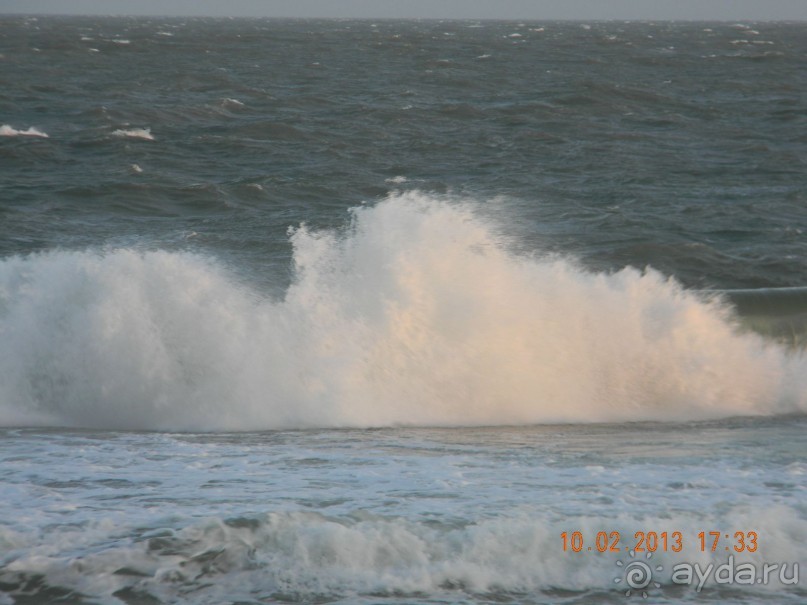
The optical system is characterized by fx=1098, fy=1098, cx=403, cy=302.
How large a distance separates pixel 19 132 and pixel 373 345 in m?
15.3

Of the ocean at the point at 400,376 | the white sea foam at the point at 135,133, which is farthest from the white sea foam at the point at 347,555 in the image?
the white sea foam at the point at 135,133

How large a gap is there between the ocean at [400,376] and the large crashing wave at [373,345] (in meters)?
0.03

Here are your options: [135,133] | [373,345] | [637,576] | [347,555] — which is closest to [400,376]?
[373,345]

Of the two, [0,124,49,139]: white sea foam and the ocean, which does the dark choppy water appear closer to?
the ocean

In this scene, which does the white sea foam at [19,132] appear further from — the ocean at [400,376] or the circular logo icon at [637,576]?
the circular logo icon at [637,576]

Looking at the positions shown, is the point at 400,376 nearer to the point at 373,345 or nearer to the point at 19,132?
the point at 373,345

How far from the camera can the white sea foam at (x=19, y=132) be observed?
21539mm

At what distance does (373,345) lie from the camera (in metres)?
9.04

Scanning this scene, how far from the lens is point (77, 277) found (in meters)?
9.62

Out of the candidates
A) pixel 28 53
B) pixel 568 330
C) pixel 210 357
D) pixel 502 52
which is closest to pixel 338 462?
pixel 210 357

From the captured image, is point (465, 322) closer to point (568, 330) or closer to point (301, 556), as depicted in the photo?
point (568, 330)

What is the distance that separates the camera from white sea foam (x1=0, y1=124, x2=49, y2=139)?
2154cm

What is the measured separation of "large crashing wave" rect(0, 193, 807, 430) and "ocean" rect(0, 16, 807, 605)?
0.09 ft
